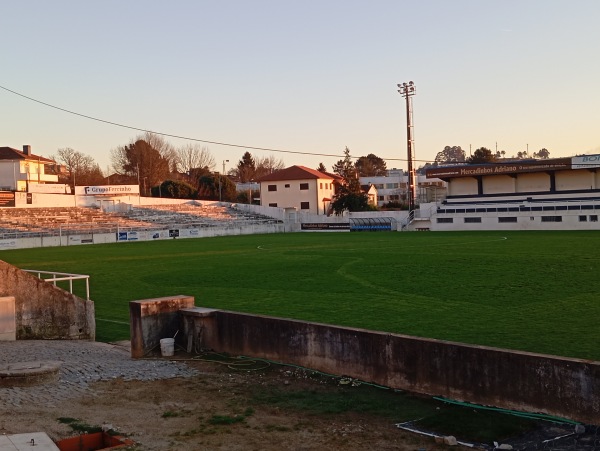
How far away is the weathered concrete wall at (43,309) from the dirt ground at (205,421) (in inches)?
207

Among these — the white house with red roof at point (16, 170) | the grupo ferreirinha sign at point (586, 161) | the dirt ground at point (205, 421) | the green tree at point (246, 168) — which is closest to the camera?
the dirt ground at point (205, 421)

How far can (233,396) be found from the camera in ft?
32.0

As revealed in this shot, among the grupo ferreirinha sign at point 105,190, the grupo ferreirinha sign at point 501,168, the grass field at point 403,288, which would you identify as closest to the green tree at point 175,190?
the grupo ferreirinha sign at point 105,190

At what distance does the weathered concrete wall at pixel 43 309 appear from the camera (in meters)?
14.8

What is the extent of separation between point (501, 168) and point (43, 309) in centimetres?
6162

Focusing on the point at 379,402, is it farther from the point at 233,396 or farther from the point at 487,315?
the point at 487,315

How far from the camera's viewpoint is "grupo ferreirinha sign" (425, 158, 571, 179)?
66062 mm

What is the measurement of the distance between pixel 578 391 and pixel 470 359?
1442 millimetres

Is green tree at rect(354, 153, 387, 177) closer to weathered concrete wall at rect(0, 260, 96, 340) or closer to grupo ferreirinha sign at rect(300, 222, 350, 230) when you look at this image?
grupo ferreirinha sign at rect(300, 222, 350, 230)

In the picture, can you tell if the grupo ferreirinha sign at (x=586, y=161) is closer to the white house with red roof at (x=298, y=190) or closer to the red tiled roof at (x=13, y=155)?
the white house with red roof at (x=298, y=190)

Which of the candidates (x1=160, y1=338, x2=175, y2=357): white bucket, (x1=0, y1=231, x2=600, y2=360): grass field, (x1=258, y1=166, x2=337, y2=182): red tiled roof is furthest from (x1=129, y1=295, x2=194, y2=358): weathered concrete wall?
(x1=258, y1=166, x2=337, y2=182): red tiled roof

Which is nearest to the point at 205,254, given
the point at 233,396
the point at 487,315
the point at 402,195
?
the point at 487,315

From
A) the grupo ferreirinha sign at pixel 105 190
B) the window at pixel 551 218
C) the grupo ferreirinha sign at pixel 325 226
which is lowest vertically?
the grupo ferreirinha sign at pixel 325 226

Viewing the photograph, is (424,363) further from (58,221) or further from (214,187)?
(214,187)
